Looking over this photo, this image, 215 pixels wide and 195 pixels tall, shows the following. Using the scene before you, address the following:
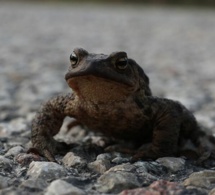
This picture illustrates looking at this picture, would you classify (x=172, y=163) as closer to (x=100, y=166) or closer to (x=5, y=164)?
(x=100, y=166)

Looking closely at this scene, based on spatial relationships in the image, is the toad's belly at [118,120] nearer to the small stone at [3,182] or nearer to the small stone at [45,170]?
the small stone at [45,170]

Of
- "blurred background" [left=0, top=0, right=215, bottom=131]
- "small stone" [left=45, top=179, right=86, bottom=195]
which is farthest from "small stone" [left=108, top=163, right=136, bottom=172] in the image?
"blurred background" [left=0, top=0, right=215, bottom=131]

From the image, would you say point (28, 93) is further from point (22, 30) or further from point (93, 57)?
point (22, 30)

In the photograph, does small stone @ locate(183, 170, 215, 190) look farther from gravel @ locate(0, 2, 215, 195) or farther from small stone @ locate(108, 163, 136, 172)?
small stone @ locate(108, 163, 136, 172)

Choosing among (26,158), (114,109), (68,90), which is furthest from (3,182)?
(68,90)

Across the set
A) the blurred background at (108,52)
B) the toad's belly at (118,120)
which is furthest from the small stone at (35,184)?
the blurred background at (108,52)

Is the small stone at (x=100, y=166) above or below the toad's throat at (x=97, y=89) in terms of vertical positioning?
below
